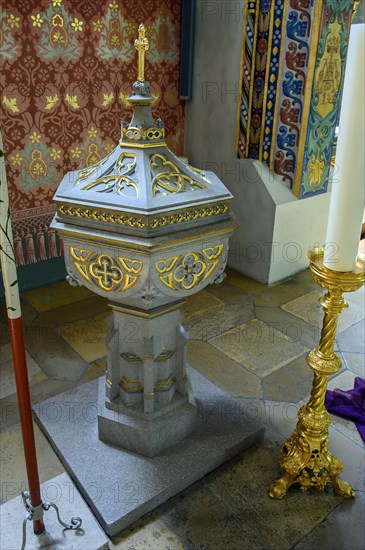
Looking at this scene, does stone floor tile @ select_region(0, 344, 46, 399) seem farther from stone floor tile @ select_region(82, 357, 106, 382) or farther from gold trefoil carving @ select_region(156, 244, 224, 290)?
gold trefoil carving @ select_region(156, 244, 224, 290)

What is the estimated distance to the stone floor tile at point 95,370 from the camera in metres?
2.32

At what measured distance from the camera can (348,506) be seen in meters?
1.67

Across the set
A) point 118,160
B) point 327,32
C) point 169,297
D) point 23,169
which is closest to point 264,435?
point 169,297

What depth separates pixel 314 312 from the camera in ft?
9.82

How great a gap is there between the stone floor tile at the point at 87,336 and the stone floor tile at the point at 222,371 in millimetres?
473

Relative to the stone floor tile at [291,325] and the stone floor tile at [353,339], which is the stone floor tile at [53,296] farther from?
the stone floor tile at [353,339]

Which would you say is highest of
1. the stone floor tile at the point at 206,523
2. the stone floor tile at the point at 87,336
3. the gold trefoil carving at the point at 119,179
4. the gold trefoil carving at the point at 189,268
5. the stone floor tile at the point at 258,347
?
the gold trefoil carving at the point at 119,179

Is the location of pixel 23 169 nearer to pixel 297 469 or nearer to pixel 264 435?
pixel 264 435

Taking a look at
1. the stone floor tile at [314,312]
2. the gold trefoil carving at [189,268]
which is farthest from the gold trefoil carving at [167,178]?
the stone floor tile at [314,312]

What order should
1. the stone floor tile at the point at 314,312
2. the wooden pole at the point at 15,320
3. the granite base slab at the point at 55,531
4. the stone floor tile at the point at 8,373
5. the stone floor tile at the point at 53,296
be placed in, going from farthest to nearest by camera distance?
the stone floor tile at the point at 53,296 → the stone floor tile at the point at 314,312 → the stone floor tile at the point at 8,373 → the granite base slab at the point at 55,531 → the wooden pole at the point at 15,320

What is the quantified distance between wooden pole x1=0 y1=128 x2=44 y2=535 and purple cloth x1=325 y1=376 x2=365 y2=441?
4.62ft

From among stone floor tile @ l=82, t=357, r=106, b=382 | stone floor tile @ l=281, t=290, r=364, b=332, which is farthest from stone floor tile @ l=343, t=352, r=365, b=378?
stone floor tile @ l=82, t=357, r=106, b=382

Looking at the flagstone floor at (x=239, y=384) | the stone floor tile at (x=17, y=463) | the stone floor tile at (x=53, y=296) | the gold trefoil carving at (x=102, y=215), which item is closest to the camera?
the gold trefoil carving at (x=102, y=215)

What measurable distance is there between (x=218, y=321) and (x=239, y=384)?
618 mm
